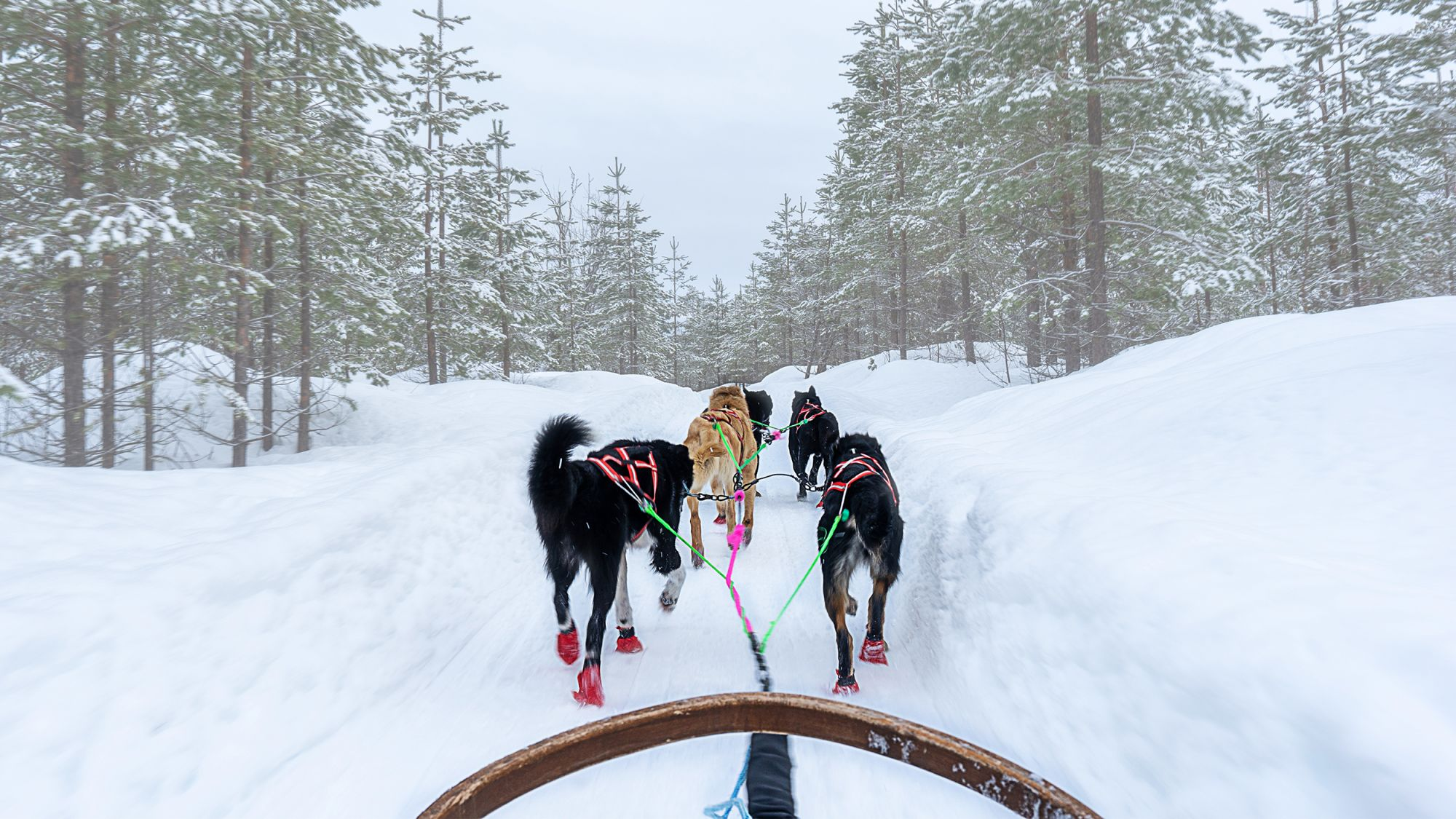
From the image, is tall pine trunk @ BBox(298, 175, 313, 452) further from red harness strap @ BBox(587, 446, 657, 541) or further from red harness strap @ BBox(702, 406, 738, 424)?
red harness strap @ BBox(587, 446, 657, 541)

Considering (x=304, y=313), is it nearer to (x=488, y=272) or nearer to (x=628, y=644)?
(x=488, y=272)

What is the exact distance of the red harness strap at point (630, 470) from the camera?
3.57 metres

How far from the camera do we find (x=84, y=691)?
223 cm

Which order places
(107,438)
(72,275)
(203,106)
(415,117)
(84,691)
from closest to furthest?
(84,691), (72,275), (107,438), (203,106), (415,117)

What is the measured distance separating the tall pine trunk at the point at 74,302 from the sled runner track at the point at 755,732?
7.06m

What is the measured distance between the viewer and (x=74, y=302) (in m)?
5.95

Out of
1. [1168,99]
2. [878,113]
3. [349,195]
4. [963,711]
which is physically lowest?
[963,711]

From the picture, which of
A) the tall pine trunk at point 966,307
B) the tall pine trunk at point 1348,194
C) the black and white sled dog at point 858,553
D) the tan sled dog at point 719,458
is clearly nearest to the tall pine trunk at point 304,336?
the tan sled dog at point 719,458

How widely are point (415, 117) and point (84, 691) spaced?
18564 millimetres

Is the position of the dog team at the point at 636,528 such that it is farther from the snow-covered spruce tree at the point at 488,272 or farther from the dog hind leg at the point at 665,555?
the snow-covered spruce tree at the point at 488,272

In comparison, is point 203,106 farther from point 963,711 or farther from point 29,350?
point 963,711

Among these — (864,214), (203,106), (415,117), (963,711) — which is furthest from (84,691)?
(864,214)

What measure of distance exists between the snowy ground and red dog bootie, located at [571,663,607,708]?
79 millimetres

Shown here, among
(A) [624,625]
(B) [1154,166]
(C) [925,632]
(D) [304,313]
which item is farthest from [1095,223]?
(D) [304,313]
